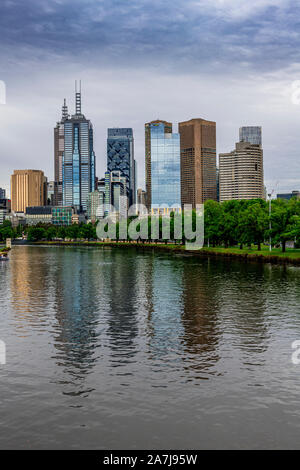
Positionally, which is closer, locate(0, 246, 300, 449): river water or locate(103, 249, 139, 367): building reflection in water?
locate(0, 246, 300, 449): river water

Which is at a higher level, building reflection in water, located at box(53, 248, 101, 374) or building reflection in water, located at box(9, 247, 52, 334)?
building reflection in water, located at box(9, 247, 52, 334)

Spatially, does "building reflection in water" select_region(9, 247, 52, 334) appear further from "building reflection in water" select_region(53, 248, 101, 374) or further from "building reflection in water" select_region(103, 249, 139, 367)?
"building reflection in water" select_region(103, 249, 139, 367)

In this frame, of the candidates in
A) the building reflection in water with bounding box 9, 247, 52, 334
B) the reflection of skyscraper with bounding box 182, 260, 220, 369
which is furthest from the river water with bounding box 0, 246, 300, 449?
the building reflection in water with bounding box 9, 247, 52, 334

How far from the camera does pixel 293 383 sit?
23828 millimetres

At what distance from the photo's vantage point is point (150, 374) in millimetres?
25172

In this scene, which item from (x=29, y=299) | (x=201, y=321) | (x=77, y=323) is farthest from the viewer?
(x=29, y=299)

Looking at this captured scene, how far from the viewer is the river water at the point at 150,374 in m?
18.7

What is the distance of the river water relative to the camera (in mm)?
18734

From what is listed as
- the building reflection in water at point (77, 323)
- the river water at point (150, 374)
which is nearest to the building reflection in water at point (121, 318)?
the river water at point (150, 374)

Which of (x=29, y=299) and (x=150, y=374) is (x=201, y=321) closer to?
(x=150, y=374)

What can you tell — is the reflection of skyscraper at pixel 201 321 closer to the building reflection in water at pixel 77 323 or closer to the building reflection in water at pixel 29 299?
the building reflection in water at pixel 77 323

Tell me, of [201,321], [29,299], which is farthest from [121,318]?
[29,299]

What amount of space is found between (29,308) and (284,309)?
24.3m
